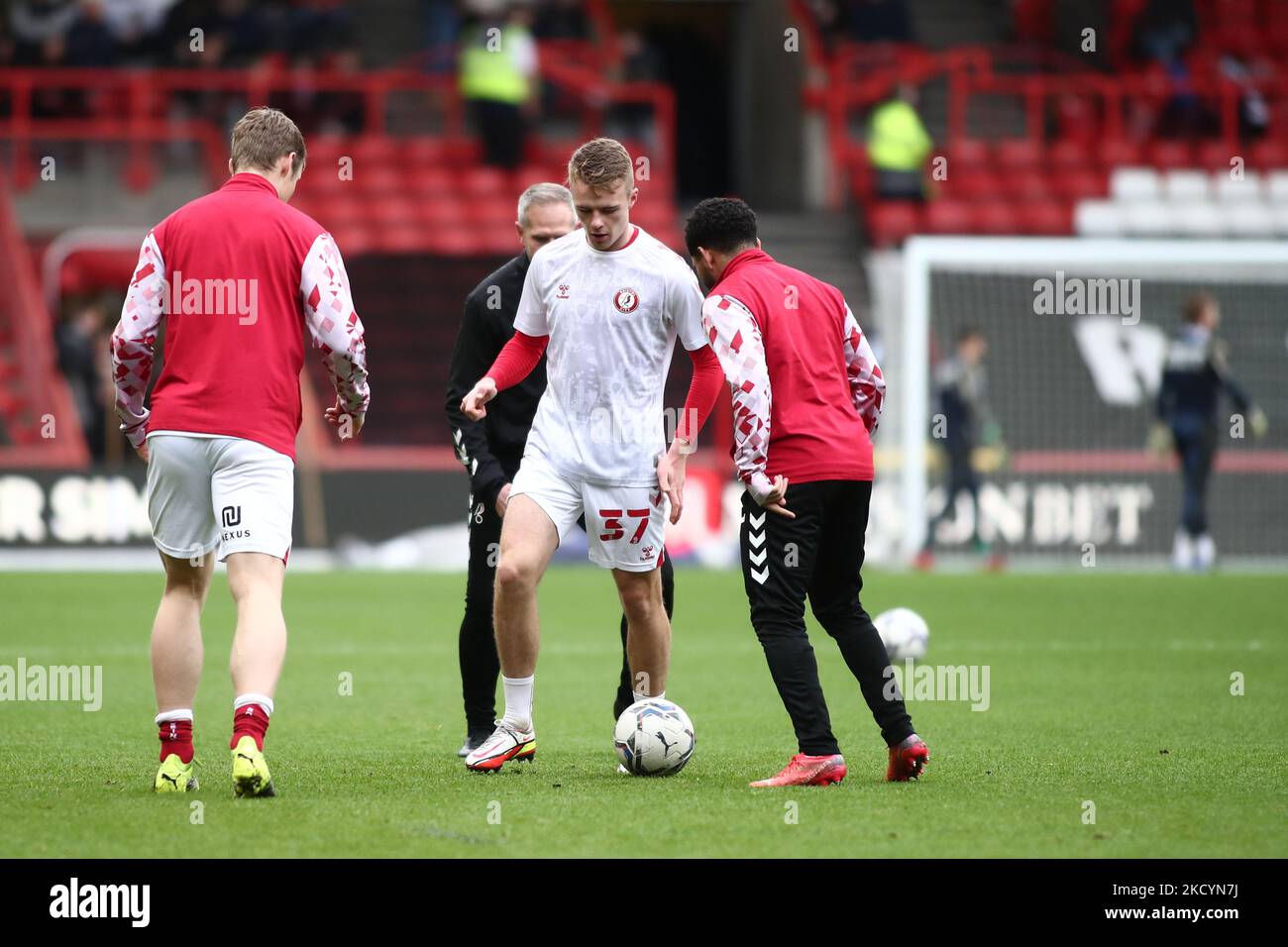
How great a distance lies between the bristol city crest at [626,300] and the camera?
6.50 meters

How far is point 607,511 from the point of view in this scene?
21.5 ft

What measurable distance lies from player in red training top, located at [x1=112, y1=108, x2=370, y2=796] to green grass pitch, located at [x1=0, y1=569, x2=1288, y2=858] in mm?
401

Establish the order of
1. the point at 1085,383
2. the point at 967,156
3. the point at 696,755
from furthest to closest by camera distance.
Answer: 1. the point at 967,156
2. the point at 1085,383
3. the point at 696,755

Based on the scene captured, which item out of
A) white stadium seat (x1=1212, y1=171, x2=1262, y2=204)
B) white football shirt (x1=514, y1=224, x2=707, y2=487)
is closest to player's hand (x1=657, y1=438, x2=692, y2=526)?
white football shirt (x1=514, y1=224, x2=707, y2=487)

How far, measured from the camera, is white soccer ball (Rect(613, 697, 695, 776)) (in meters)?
6.50

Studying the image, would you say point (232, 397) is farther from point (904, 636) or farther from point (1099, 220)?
point (1099, 220)

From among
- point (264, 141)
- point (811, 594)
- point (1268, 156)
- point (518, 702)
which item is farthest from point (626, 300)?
point (1268, 156)

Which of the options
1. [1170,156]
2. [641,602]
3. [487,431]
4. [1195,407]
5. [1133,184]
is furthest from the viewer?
[1170,156]

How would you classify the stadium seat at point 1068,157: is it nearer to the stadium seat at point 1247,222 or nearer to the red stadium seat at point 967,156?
the red stadium seat at point 967,156

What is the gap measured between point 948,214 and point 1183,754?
16.3 metres

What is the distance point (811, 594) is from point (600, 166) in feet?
5.38

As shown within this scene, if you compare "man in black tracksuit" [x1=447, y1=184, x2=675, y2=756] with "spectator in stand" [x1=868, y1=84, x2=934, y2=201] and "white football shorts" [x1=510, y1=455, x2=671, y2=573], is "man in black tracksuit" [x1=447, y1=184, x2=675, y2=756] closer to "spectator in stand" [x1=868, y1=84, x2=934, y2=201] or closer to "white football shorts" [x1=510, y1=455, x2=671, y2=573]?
"white football shorts" [x1=510, y1=455, x2=671, y2=573]

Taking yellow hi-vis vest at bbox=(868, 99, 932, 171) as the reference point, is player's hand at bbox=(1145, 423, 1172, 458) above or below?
below

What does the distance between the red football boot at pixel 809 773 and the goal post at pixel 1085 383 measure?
11.4 meters
